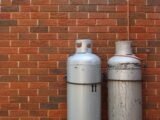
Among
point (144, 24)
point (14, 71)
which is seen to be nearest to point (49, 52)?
point (14, 71)

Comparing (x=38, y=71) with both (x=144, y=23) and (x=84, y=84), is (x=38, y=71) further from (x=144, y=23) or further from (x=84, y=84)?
(x=144, y=23)

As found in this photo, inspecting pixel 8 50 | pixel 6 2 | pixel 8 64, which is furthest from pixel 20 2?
pixel 8 64

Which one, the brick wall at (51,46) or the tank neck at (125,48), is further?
the brick wall at (51,46)

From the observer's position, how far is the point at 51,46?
3633mm

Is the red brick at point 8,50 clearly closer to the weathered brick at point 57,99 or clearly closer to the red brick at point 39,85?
the red brick at point 39,85

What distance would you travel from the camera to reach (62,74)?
3.63m

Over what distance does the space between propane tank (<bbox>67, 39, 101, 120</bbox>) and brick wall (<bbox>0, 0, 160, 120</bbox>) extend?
0.30 meters

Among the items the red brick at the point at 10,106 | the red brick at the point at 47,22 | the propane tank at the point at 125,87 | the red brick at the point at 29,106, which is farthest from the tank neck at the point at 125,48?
the red brick at the point at 10,106

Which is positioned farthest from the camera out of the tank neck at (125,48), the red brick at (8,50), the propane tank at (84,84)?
the red brick at (8,50)

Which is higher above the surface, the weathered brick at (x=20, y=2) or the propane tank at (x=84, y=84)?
the weathered brick at (x=20, y=2)

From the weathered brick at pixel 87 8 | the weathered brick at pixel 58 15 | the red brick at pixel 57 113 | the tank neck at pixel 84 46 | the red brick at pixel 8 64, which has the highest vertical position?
the weathered brick at pixel 87 8

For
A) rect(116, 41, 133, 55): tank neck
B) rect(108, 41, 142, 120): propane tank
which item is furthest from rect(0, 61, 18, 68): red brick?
rect(116, 41, 133, 55): tank neck

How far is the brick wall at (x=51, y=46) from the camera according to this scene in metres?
3.62

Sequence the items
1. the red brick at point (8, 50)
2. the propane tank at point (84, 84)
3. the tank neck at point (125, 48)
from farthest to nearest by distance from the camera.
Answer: the red brick at point (8, 50), the tank neck at point (125, 48), the propane tank at point (84, 84)
